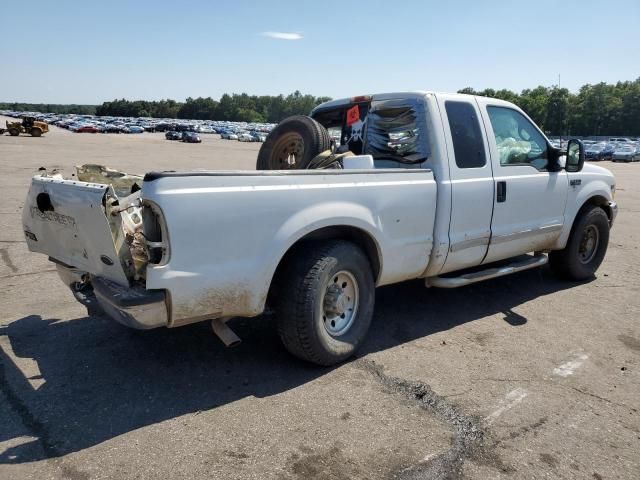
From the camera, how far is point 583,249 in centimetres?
634

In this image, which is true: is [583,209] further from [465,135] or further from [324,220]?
[324,220]

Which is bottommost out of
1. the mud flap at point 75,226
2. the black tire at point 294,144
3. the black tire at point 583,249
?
the black tire at point 583,249

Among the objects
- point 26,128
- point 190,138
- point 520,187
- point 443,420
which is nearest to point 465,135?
point 520,187

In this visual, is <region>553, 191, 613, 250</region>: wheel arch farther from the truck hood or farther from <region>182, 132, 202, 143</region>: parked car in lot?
<region>182, 132, 202, 143</region>: parked car in lot

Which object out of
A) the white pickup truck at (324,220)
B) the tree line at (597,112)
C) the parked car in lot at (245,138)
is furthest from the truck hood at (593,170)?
the tree line at (597,112)

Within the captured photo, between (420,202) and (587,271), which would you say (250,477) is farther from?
(587,271)

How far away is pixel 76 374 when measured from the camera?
3.68 meters

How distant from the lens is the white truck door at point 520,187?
16.2 feet

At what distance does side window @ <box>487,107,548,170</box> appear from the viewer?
507 cm

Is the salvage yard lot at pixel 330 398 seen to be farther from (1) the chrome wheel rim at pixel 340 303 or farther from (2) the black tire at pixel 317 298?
(1) the chrome wheel rim at pixel 340 303

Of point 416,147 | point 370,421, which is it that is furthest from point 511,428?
point 416,147

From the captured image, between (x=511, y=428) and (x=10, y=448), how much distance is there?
9.31ft

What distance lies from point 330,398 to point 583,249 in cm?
432

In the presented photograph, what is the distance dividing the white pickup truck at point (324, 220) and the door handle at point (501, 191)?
17mm
